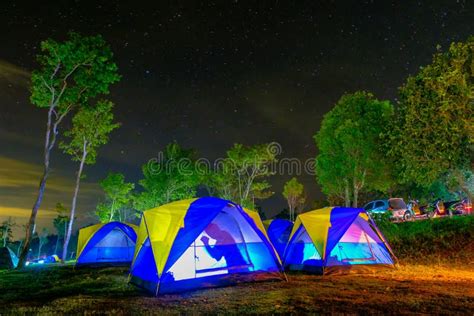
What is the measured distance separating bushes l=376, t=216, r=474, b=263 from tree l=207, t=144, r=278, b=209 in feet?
65.6

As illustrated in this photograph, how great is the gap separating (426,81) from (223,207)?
479 inches

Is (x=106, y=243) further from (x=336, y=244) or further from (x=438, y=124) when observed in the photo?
(x=438, y=124)

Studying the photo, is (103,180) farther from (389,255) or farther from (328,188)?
(389,255)

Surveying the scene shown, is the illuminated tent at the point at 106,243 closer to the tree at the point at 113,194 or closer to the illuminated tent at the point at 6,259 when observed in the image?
the illuminated tent at the point at 6,259

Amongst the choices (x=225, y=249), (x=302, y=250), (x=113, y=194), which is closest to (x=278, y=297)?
(x=225, y=249)

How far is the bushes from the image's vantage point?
46.3 ft

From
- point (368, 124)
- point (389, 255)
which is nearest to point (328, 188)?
point (368, 124)

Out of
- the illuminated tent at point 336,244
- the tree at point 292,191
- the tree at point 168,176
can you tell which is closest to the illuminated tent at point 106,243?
the illuminated tent at point 336,244

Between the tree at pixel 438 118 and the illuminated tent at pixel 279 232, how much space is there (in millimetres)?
6711

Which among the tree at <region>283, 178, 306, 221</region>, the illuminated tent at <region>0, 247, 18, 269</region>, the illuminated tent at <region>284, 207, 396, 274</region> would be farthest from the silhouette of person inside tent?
the tree at <region>283, 178, 306, 221</region>

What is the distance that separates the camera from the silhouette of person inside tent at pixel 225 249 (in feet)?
31.4

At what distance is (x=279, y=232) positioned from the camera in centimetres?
1758

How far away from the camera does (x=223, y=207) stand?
957cm

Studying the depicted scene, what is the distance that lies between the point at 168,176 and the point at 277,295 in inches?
1169
